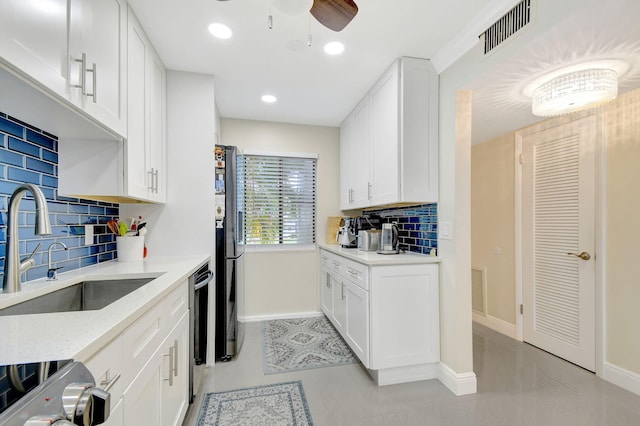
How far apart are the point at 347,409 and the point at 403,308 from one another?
0.78 m

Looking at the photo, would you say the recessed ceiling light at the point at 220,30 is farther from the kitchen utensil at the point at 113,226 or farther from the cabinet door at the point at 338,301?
the cabinet door at the point at 338,301

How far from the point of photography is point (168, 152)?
2.37 m

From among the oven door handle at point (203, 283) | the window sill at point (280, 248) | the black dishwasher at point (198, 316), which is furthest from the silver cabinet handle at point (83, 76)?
the window sill at point (280, 248)

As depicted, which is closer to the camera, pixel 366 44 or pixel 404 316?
pixel 366 44

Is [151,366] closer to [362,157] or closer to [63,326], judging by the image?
[63,326]

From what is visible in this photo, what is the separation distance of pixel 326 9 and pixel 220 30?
1.01m

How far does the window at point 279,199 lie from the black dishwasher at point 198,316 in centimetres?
132

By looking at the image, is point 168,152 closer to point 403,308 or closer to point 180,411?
point 180,411

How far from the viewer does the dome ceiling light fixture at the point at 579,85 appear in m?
1.68

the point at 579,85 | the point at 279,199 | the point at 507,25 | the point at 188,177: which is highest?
the point at 507,25

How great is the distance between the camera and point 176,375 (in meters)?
1.49

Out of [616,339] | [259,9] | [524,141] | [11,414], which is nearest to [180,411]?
[11,414]

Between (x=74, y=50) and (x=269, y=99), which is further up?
(x=269, y=99)

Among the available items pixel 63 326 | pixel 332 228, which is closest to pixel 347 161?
pixel 332 228
